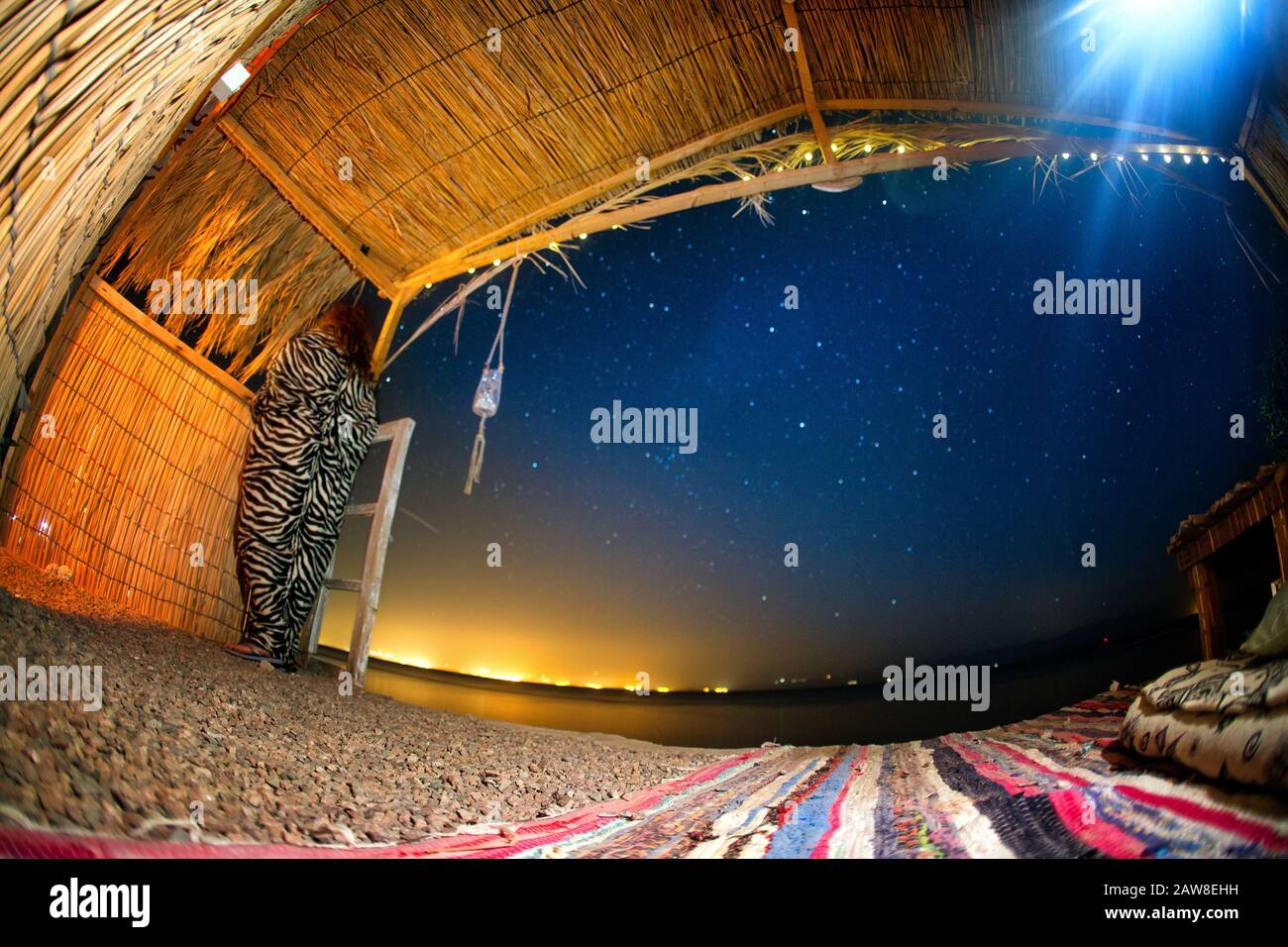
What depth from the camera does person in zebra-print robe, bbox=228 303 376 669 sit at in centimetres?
147

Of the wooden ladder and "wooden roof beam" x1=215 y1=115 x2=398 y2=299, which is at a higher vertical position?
"wooden roof beam" x1=215 y1=115 x2=398 y2=299

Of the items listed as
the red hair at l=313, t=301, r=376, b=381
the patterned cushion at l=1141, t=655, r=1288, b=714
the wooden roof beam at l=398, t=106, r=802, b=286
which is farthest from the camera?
the red hair at l=313, t=301, r=376, b=381

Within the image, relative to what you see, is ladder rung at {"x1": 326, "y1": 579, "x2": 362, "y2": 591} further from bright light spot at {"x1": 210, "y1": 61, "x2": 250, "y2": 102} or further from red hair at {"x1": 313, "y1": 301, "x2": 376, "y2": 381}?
bright light spot at {"x1": 210, "y1": 61, "x2": 250, "y2": 102}

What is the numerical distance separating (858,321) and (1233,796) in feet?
6.43

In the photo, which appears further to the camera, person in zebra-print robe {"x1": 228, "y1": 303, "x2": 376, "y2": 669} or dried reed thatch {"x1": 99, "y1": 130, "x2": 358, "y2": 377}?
person in zebra-print robe {"x1": 228, "y1": 303, "x2": 376, "y2": 669}

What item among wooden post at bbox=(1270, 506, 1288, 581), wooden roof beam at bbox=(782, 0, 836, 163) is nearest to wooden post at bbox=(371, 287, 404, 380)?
wooden roof beam at bbox=(782, 0, 836, 163)

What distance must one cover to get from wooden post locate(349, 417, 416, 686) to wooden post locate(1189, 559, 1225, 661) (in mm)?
2131

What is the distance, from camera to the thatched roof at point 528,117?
112cm

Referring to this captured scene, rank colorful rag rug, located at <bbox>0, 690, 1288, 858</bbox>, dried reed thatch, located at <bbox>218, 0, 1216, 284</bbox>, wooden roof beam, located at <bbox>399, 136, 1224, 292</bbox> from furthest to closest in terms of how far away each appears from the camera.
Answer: wooden roof beam, located at <bbox>399, 136, 1224, 292</bbox>, dried reed thatch, located at <bbox>218, 0, 1216, 284</bbox>, colorful rag rug, located at <bbox>0, 690, 1288, 858</bbox>

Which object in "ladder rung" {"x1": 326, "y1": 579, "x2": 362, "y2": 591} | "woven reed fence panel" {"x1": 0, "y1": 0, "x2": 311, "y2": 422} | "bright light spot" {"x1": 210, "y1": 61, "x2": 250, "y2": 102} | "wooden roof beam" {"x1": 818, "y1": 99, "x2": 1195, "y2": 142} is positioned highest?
"wooden roof beam" {"x1": 818, "y1": 99, "x2": 1195, "y2": 142}

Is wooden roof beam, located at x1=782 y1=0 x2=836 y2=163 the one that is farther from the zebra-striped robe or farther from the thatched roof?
the zebra-striped robe

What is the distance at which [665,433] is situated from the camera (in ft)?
7.73
